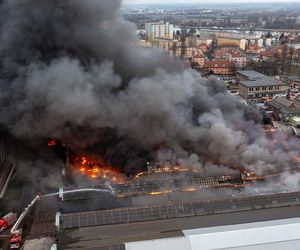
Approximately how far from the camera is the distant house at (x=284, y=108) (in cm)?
2966

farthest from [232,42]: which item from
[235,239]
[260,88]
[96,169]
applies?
[235,239]

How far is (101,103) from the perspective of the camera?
19453mm

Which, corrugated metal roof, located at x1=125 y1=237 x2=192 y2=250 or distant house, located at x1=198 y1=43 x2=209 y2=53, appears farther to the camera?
distant house, located at x1=198 y1=43 x2=209 y2=53

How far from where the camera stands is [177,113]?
20.2 meters

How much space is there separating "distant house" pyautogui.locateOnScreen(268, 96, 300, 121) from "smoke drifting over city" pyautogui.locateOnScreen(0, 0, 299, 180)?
9.43 m

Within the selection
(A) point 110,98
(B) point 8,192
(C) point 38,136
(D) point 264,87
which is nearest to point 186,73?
(A) point 110,98

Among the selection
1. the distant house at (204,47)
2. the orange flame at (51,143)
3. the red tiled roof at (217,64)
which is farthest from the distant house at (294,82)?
the orange flame at (51,143)

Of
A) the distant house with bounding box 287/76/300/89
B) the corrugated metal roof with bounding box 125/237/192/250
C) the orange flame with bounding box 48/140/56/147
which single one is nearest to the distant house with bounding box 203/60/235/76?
the distant house with bounding box 287/76/300/89

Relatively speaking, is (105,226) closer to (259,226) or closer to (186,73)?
(259,226)

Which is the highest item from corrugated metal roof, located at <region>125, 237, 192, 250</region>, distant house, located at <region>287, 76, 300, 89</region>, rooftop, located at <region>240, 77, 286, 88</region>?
corrugated metal roof, located at <region>125, 237, 192, 250</region>

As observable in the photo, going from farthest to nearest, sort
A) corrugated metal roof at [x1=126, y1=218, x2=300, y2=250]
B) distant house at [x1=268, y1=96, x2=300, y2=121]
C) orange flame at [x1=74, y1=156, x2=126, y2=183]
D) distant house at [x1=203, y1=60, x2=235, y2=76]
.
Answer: distant house at [x1=203, y1=60, x2=235, y2=76], distant house at [x1=268, y1=96, x2=300, y2=121], orange flame at [x1=74, y1=156, x2=126, y2=183], corrugated metal roof at [x1=126, y1=218, x2=300, y2=250]

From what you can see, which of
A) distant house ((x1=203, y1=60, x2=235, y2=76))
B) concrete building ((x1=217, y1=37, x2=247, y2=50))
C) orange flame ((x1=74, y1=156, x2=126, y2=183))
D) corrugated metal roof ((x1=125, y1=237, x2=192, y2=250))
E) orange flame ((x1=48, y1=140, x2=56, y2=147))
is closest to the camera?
corrugated metal roof ((x1=125, y1=237, x2=192, y2=250))

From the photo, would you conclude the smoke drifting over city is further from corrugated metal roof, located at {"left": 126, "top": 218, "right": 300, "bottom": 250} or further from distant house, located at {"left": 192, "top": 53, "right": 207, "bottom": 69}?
distant house, located at {"left": 192, "top": 53, "right": 207, "bottom": 69}

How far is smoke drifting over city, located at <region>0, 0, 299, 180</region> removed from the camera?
18531 millimetres
